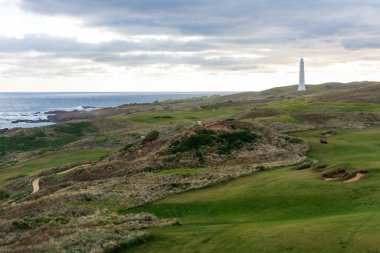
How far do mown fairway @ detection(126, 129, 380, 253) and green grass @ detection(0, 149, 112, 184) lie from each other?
32.0 m

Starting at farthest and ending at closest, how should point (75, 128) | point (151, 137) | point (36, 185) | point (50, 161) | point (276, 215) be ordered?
point (75, 128) < point (50, 161) < point (151, 137) < point (36, 185) < point (276, 215)

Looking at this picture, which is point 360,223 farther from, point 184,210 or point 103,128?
point 103,128

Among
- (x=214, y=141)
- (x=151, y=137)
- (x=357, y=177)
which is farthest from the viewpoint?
(x=151, y=137)

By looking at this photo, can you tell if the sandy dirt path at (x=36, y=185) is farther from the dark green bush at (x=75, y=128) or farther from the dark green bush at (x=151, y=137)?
the dark green bush at (x=75, y=128)

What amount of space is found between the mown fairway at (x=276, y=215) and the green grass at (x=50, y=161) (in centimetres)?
3201

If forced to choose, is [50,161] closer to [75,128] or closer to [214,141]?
[214,141]

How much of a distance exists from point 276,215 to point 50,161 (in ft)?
154

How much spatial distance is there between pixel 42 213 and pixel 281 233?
1698cm

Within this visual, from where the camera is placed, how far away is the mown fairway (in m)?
18.1

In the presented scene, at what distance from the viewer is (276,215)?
24734 mm

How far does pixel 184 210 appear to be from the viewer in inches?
1134

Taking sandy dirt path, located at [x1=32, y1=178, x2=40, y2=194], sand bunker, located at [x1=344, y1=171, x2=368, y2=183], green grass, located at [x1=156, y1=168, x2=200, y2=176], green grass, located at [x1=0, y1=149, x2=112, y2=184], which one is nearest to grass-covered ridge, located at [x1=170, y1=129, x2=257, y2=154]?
green grass, located at [x1=156, y1=168, x2=200, y2=176]

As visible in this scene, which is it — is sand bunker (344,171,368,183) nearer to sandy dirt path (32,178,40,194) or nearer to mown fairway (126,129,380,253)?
mown fairway (126,129,380,253)

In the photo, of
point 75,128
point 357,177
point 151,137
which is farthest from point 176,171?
point 75,128
